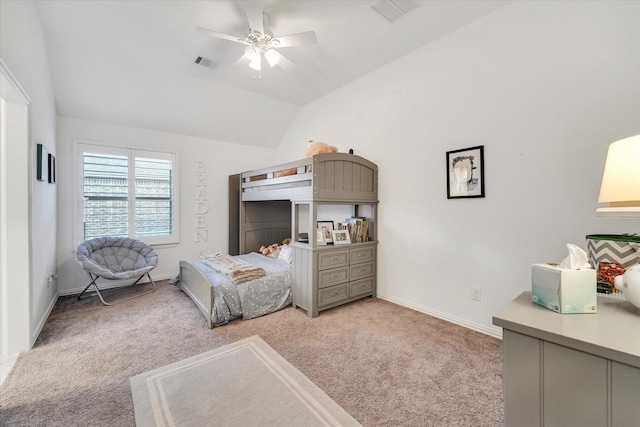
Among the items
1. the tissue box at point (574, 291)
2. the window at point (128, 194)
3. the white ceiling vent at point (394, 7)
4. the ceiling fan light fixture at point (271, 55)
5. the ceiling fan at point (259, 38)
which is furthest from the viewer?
the window at point (128, 194)

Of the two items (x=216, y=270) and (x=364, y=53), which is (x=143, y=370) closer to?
(x=216, y=270)

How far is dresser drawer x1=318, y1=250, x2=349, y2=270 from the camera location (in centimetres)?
300

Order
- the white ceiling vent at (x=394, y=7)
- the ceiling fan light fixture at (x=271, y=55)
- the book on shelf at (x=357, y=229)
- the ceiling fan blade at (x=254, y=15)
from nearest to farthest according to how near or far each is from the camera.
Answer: the ceiling fan blade at (x=254, y=15) < the white ceiling vent at (x=394, y=7) < the ceiling fan light fixture at (x=271, y=55) < the book on shelf at (x=357, y=229)

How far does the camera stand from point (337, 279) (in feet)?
10.3

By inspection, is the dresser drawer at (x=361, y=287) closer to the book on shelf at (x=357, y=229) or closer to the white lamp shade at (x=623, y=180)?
the book on shelf at (x=357, y=229)

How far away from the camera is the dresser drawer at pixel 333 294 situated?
2.99 metres

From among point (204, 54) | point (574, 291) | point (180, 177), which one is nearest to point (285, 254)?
point (180, 177)

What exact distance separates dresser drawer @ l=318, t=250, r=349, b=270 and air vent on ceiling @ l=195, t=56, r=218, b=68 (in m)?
2.75

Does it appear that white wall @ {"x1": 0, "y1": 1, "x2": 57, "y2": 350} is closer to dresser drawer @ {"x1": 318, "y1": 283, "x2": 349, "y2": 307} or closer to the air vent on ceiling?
A: the air vent on ceiling

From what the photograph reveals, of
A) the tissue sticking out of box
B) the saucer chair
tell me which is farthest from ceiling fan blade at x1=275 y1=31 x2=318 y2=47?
the saucer chair

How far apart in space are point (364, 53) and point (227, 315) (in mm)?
3307

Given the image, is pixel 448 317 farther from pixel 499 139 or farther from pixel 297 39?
pixel 297 39

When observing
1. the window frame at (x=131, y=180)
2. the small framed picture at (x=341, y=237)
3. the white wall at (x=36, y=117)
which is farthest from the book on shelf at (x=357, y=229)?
the white wall at (x=36, y=117)

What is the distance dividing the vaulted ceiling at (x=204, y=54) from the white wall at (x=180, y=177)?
191 mm
